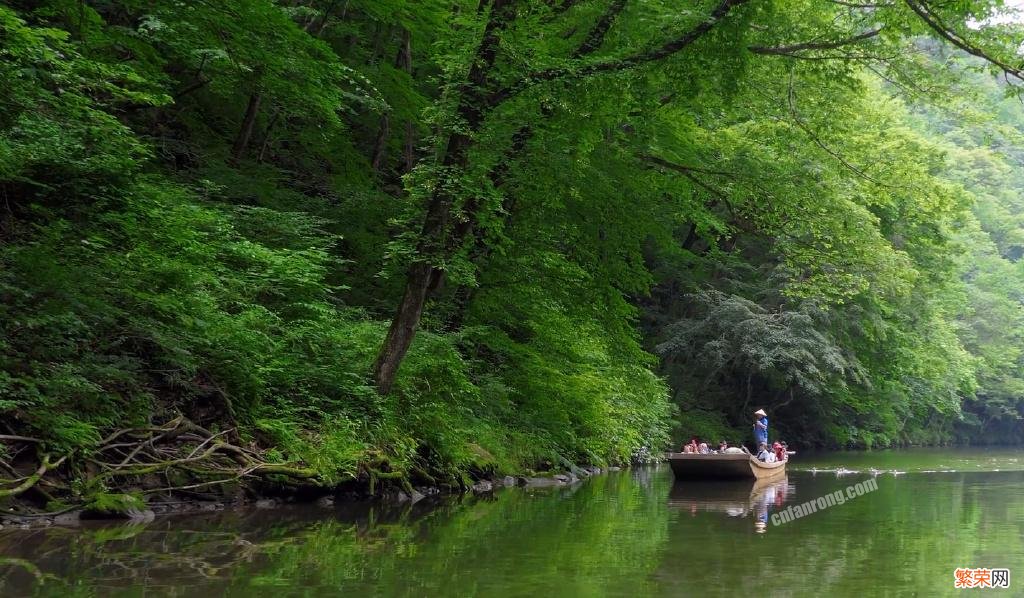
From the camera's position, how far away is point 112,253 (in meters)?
10.6

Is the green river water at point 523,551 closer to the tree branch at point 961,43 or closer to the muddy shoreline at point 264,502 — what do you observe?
the muddy shoreline at point 264,502

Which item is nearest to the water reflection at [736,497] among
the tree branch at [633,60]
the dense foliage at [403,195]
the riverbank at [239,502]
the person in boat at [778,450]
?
the person in boat at [778,450]

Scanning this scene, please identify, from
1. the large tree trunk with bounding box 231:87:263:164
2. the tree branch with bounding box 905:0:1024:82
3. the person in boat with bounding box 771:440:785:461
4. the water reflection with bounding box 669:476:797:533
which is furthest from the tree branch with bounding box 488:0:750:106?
the person in boat with bounding box 771:440:785:461

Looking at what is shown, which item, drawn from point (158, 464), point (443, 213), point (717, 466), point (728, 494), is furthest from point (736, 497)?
point (158, 464)

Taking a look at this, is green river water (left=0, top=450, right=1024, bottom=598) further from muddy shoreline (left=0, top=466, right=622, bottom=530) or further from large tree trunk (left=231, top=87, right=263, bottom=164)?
large tree trunk (left=231, top=87, right=263, bottom=164)

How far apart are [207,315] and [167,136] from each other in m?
7.50

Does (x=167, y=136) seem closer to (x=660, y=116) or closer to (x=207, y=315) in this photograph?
(x=207, y=315)

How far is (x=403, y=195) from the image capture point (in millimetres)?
19094

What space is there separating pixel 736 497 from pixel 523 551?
8.03 m

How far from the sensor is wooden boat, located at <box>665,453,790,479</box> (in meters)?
19.1

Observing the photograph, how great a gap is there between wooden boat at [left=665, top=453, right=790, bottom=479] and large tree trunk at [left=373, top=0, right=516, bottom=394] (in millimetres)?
7715

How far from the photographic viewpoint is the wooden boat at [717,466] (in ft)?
62.8

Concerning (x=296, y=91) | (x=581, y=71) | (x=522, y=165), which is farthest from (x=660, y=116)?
(x=296, y=91)

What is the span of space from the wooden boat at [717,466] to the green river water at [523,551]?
5.08m
